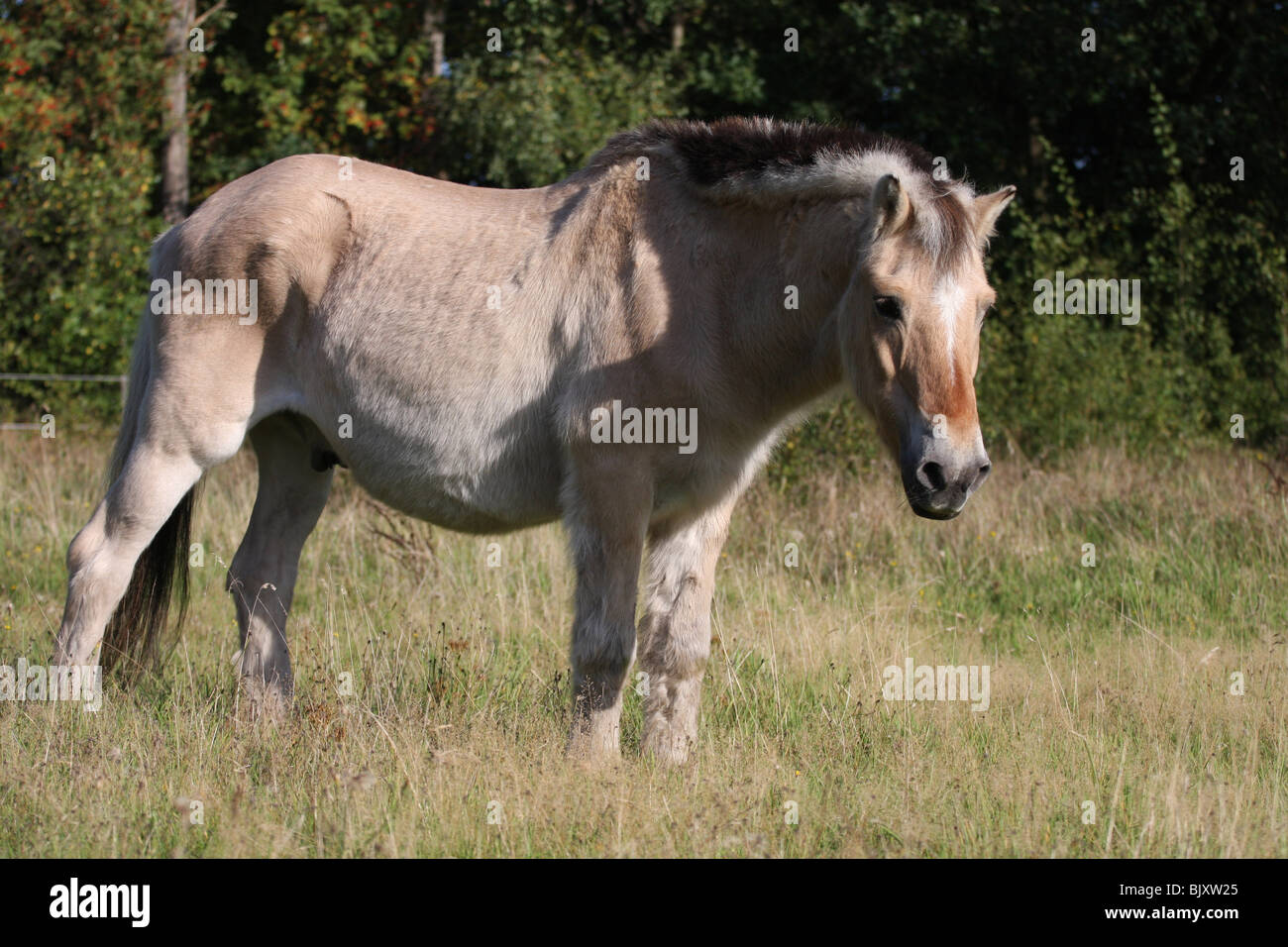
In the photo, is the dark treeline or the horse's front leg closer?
the horse's front leg

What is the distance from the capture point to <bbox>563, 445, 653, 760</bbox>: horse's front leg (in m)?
4.45

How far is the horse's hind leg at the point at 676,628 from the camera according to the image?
4758mm

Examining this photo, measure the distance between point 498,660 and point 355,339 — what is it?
1.87 m

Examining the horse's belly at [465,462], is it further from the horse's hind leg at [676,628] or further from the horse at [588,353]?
the horse's hind leg at [676,628]

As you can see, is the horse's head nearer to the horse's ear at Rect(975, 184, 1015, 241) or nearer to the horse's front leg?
the horse's ear at Rect(975, 184, 1015, 241)

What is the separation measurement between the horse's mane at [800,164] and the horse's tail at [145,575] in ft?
7.64

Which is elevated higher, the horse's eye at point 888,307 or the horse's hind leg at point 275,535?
the horse's eye at point 888,307

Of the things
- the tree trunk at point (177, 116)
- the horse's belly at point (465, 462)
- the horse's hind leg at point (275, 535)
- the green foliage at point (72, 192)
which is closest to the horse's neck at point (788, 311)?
the horse's belly at point (465, 462)

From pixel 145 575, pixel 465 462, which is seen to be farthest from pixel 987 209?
pixel 145 575

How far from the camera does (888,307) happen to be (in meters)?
4.13

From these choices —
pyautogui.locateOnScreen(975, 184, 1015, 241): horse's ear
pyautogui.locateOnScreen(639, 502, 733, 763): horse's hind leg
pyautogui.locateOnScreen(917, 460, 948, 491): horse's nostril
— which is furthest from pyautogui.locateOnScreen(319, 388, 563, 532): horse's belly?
pyautogui.locateOnScreen(975, 184, 1015, 241): horse's ear

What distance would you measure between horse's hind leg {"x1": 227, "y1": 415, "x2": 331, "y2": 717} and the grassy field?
0.27 meters

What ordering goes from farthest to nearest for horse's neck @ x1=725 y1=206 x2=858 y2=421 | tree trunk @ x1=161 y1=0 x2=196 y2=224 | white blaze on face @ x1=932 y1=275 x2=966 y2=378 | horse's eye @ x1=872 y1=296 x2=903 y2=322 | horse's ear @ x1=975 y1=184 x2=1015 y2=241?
tree trunk @ x1=161 y1=0 x2=196 y2=224 < horse's neck @ x1=725 y1=206 x2=858 y2=421 < horse's ear @ x1=975 y1=184 x2=1015 y2=241 < horse's eye @ x1=872 y1=296 x2=903 y2=322 < white blaze on face @ x1=932 y1=275 x2=966 y2=378

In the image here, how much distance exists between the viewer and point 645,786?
411 centimetres
